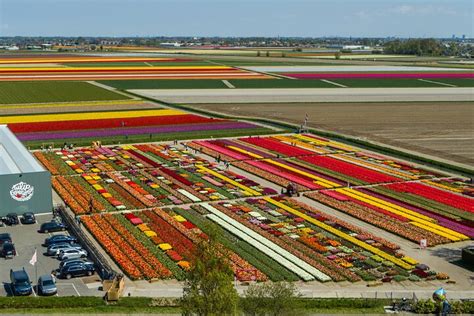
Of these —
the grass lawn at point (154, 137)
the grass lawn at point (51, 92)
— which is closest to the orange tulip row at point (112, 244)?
the grass lawn at point (154, 137)

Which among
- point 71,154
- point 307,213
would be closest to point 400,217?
point 307,213

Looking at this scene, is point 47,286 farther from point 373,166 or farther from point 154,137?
point 154,137

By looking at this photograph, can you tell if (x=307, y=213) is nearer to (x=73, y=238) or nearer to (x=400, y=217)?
(x=400, y=217)

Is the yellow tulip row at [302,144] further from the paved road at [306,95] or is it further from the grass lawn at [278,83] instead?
the grass lawn at [278,83]

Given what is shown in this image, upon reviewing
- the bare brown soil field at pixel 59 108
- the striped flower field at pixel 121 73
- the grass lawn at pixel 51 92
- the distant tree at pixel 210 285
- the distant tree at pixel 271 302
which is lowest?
the bare brown soil field at pixel 59 108

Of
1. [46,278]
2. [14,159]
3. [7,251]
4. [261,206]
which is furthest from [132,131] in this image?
[46,278]
